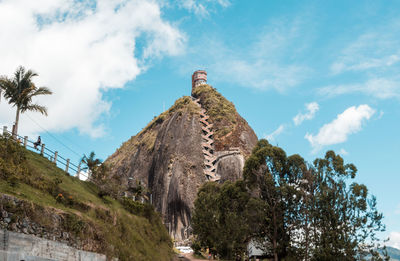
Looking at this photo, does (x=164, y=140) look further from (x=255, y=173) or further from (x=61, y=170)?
(x=61, y=170)

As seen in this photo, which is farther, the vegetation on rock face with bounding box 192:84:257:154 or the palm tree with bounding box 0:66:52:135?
the vegetation on rock face with bounding box 192:84:257:154

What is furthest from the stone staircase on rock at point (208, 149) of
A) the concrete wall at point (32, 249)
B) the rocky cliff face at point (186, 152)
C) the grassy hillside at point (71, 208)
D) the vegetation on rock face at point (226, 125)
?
the concrete wall at point (32, 249)

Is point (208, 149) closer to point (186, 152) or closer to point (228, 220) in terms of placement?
point (186, 152)

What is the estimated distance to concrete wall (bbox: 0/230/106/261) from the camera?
14.8 metres

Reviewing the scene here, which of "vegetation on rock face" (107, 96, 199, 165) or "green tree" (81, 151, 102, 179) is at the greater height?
"vegetation on rock face" (107, 96, 199, 165)

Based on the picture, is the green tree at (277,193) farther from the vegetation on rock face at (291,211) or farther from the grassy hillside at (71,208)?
the grassy hillside at (71,208)

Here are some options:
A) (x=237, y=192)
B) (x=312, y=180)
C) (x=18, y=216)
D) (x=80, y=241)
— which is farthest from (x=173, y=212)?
(x=18, y=216)

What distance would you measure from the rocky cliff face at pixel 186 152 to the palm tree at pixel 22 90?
131ft

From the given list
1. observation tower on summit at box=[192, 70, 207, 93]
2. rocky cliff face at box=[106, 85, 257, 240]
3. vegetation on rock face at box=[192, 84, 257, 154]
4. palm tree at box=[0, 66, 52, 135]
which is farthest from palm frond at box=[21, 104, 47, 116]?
observation tower on summit at box=[192, 70, 207, 93]

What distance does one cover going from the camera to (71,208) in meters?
22.4

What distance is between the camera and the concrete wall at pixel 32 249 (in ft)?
48.4

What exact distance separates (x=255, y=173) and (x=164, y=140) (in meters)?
49.9

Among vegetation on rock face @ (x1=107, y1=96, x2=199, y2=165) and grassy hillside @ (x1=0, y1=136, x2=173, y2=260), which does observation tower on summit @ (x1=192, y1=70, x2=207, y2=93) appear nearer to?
vegetation on rock face @ (x1=107, y1=96, x2=199, y2=165)

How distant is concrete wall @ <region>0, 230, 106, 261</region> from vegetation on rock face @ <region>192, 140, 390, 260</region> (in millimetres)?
18402
